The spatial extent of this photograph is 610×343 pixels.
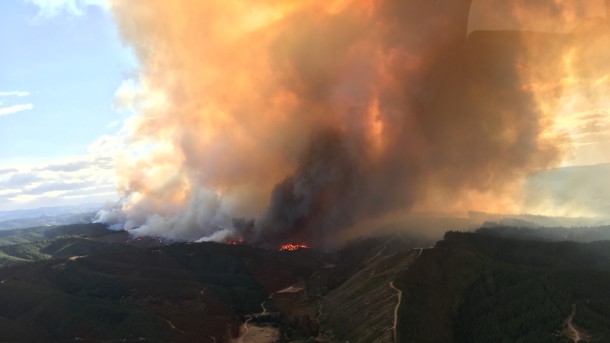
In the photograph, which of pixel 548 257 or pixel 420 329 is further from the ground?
pixel 548 257

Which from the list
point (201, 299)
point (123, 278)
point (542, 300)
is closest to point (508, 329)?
point (542, 300)

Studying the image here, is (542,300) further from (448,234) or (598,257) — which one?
(448,234)

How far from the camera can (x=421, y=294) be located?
5433 inches

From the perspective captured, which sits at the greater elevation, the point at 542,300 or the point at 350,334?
the point at 542,300

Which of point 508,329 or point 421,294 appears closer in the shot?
point 508,329

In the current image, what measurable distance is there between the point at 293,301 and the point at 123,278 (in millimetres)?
66811

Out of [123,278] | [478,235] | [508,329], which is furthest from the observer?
[123,278]

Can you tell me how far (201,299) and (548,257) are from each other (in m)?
118

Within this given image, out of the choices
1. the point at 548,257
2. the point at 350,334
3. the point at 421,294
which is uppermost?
the point at 548,257

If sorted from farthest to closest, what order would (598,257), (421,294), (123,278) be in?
(123,278) → (598,257) → (421,294)

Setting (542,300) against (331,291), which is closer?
(542,300)

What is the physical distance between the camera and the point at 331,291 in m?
188

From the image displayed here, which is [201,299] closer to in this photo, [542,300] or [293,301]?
[293,301]

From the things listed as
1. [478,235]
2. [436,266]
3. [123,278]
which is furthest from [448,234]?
[123,278]
